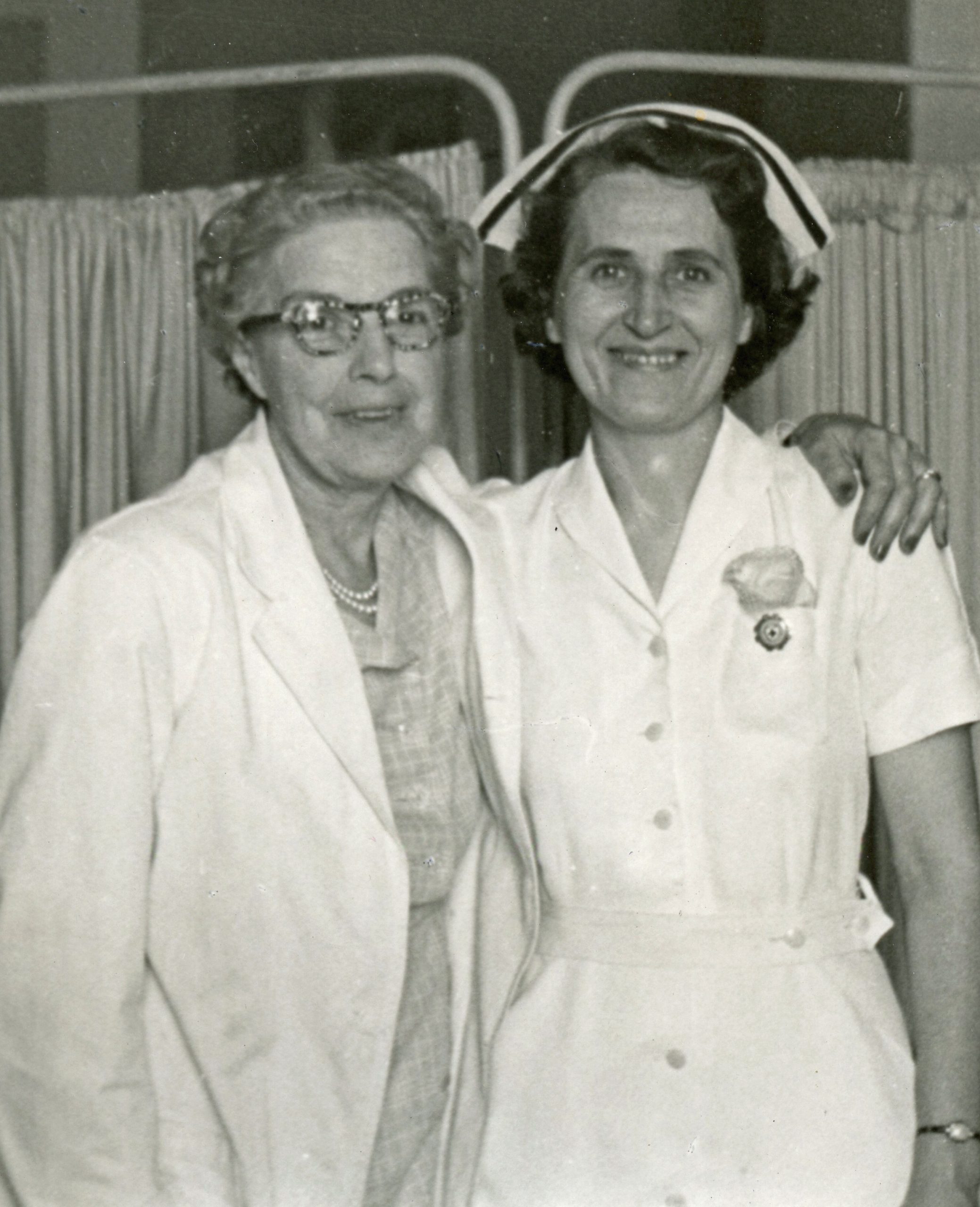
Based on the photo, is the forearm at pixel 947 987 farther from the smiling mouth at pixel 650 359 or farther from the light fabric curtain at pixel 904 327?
the light fabric curtain at pixel 904 327

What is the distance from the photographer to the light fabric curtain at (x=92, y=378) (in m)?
2.52

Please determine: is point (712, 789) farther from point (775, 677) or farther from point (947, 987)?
point (947, 987)

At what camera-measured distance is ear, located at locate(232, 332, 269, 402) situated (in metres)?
2.00

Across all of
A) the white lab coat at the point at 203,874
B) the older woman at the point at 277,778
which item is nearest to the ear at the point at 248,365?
the older woman at the point at 277,778

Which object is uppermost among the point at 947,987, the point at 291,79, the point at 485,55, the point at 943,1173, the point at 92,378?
the point at 485,55

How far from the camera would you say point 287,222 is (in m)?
1.94

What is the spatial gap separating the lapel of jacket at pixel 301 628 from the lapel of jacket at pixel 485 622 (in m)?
0.16

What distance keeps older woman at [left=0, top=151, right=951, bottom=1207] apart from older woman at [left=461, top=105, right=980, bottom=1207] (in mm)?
104

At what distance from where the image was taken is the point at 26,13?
2164mm

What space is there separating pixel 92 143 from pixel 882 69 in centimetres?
141

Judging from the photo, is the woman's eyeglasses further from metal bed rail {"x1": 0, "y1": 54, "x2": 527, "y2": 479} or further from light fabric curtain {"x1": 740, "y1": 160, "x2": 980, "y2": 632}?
light fabric curtain {"x1": 740, "y1": 160, "x2": 980, "y2": 632}

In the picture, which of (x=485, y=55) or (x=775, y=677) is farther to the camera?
(x=485, y=55)

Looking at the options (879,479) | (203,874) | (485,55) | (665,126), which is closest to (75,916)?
(203,874)

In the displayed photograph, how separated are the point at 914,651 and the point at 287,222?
39.9 inches
